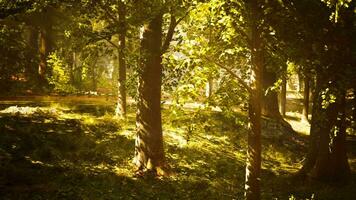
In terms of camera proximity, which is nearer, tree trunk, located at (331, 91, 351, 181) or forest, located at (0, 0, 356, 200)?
forest, located at (0, 0, 356, 200)

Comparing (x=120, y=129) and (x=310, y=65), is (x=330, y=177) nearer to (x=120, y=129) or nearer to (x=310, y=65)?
(x=310, y=65)

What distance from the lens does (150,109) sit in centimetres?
1426

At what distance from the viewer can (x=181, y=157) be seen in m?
16.5

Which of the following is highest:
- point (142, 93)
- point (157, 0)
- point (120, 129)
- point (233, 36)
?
point (157, 0)

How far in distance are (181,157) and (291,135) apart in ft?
26.2

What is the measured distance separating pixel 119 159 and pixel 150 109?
2.68 metres

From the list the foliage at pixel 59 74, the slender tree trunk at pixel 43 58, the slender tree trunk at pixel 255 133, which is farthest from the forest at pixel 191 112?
the slender tree trunk at pixel 43 58

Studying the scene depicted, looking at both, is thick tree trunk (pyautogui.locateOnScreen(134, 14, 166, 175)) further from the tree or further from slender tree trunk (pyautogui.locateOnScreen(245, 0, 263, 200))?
slender tree trunk (pyautogui.locateOnScreen(245, 0, 263, 200))

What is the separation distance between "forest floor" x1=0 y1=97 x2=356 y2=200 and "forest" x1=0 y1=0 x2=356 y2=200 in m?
0.06

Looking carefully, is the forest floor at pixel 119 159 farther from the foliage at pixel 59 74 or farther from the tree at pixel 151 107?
the foliage at pixel 59 74

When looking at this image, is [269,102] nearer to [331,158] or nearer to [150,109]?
[331,158]

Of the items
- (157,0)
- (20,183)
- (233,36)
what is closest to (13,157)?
(20,183)

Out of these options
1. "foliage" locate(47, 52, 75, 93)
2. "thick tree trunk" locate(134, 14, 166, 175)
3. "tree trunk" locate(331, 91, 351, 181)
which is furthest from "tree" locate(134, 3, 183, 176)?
"foliage" locate(47, 52, 75, 93)

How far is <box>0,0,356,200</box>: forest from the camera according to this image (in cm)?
938
